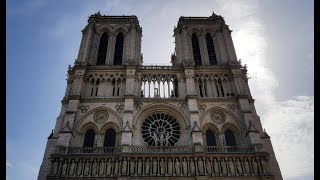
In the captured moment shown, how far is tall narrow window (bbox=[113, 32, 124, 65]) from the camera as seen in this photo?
31.8 m

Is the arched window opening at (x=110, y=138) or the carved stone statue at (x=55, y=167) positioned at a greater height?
the arched window opening at (x=110, y=138)

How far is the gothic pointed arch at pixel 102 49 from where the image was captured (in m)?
31.7

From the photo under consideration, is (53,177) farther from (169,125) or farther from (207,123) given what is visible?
(207,123)

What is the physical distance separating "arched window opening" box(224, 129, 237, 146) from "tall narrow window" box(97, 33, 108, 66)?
49.8 ft

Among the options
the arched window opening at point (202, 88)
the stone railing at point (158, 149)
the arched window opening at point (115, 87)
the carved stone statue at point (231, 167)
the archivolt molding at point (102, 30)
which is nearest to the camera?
the carved stone statue at point (231, 167)

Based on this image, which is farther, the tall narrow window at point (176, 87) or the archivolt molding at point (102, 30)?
the archivolt molding at point (102, 30)

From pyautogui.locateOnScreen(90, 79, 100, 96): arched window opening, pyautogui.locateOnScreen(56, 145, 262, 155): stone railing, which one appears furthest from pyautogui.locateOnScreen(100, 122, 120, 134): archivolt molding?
pyautogui.locateOnScreen(90, 79, 100, 96): arched window opening

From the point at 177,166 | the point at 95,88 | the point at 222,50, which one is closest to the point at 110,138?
the point at 95,88

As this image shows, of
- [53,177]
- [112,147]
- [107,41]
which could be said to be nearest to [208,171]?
[112,147]

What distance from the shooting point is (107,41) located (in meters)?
33.7

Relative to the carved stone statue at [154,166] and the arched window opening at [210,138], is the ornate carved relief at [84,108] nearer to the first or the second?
the carved stone statue at [154,166]

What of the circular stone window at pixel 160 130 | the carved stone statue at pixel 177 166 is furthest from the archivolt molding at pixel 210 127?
the carved stone statue at pixel 177 166

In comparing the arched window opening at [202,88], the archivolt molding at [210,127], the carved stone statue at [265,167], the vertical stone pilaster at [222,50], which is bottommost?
the carved stone statue at [265,167]

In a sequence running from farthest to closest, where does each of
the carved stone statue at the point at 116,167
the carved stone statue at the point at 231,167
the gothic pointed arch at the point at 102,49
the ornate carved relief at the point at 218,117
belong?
the gothic pointed arch at the point at 102,49 → the ornate carved relief at the point at 218,117 → the carved stone statue at the point at 231,167 → the carved stone statue at the point at 116,167
